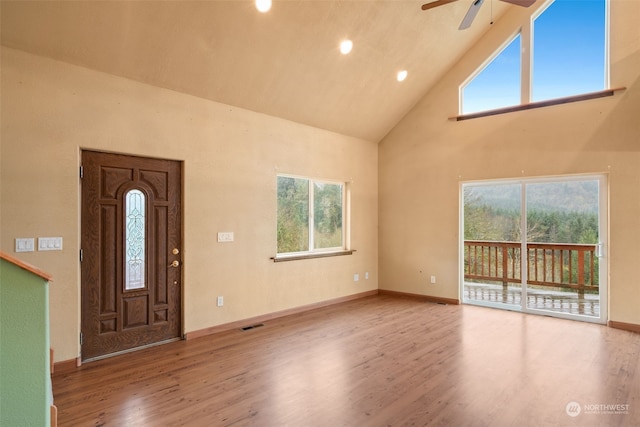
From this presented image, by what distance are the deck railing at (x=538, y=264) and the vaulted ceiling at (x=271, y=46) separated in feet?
9.48

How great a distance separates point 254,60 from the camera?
4.19m

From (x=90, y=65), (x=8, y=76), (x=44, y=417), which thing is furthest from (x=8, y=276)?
(x=90, y=65)

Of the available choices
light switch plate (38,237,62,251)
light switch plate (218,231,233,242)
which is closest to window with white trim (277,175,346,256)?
light switch plate (218,231,233,242)

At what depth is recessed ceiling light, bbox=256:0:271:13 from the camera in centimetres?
356

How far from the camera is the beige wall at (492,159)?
4598mm

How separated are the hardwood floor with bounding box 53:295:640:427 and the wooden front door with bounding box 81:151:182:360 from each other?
0.95 feet

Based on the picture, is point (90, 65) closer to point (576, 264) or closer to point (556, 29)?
point (556, 29)

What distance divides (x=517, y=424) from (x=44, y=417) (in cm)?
276

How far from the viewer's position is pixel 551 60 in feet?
17.1

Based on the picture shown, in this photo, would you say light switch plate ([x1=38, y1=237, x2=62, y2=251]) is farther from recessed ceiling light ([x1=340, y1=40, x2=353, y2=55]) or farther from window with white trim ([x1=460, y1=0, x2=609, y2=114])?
window with white trim ([x1=460, y1=0, x2=609, y2=114])
